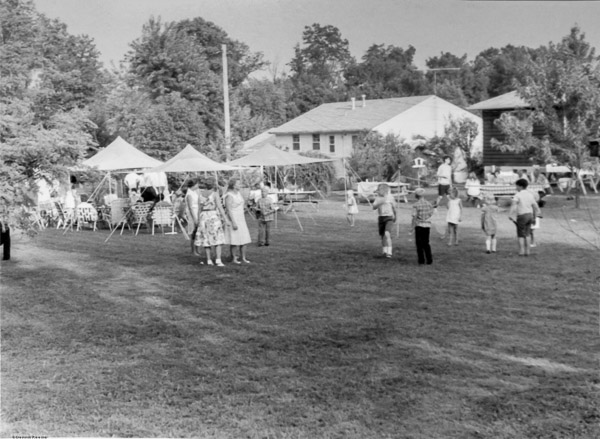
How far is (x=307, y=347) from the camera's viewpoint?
24.5 ft

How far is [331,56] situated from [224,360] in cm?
381

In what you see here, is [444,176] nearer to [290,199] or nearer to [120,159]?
[290,199]

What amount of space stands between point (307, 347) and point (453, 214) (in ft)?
26.2

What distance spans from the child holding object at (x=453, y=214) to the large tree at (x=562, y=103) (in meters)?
6.55

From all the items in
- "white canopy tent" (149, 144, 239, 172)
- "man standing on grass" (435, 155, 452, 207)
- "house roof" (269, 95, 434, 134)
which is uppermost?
"house roof" (269, 95, 434, 134)

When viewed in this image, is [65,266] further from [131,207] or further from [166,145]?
[166,145]

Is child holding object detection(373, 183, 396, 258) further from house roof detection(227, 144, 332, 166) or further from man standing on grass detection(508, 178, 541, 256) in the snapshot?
house roof detection(227, 144, 332, 166)

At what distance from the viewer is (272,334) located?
26.4 ft

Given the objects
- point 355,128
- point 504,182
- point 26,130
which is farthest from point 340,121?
point 26,130

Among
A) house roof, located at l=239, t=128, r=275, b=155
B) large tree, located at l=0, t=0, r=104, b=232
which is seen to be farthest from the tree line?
house roof, located at l=239, t=128, r=275, b=155

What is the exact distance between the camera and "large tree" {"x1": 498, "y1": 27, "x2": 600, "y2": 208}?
67.3 ft

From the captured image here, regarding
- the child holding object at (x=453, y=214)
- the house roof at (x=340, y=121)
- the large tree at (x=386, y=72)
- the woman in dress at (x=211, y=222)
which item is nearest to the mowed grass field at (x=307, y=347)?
the woman in dress at (x=211, y=222)

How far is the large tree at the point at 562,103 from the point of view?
67.3 feet

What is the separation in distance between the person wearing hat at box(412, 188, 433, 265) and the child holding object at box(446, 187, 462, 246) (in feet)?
6.40
